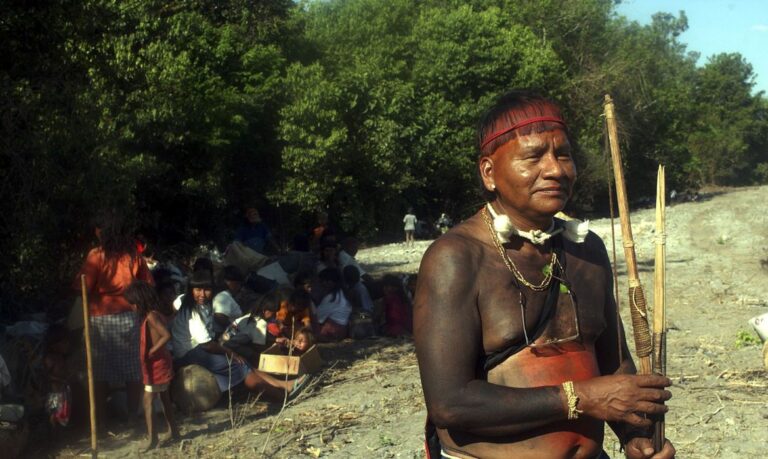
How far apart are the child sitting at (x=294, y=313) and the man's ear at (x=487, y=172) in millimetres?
6280

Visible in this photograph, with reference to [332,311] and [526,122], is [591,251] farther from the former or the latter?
[332,311]

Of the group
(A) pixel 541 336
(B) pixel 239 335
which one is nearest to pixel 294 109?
(B) pixel 239 335

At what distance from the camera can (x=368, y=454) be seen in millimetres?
6191

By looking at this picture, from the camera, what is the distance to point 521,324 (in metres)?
2.38

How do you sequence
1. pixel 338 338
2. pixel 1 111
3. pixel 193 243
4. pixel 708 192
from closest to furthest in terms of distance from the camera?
pixel 1 111 → pixel 338 338 → pixel 193 243 → pixel 708 192

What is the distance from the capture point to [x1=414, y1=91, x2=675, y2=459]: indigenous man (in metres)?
2.27

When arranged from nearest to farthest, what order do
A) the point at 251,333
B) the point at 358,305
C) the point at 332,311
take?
1. the point at 251,333
2. the point at 332,311
3. the point at 358,305

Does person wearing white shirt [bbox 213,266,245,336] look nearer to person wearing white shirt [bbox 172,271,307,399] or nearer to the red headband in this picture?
person wearing white shirt [bbox 172,271,307,399]

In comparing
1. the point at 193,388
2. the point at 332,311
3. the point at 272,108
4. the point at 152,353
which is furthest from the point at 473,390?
the point at 272,108

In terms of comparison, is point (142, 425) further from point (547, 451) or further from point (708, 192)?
point (708, 192)

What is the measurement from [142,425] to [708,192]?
170 feet

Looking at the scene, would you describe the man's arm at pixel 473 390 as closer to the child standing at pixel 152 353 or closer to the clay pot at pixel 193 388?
the child standing at pixel 152 353

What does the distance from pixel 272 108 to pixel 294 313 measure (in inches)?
340

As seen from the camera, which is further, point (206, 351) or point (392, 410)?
point (206, 351)
